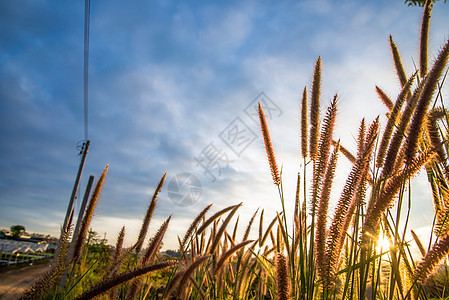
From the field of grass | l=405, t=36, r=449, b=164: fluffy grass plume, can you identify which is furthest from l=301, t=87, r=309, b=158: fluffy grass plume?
l=405, t=36, r=449, b=164: fluffy grass plume

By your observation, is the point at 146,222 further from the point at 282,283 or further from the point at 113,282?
the point at 282,283

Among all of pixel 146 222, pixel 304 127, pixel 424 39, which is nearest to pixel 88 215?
pixel 146 222

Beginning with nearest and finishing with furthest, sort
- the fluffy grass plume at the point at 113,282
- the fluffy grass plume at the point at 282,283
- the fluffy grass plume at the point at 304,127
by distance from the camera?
1. the fluffy grass plume at the point at 113,282
2. the fluffy grass plume at the point at 282,283
3. the fluffy grass plume at the point at 304,127

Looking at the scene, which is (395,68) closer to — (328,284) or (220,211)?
(328,284)

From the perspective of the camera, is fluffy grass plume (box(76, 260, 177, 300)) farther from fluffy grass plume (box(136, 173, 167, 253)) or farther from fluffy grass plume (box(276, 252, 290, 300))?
fluffy grass plume (box(136, 173, 167, 253))

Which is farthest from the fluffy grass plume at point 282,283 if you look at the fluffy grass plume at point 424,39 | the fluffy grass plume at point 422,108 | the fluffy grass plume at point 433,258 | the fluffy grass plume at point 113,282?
the fluffy grass plume at point 424,39

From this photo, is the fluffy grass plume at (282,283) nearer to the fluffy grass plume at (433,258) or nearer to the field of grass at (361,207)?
the field of grass at (361,207)

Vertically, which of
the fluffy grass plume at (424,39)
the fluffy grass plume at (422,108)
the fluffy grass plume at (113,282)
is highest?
the fluffy grass plume at (424,39)

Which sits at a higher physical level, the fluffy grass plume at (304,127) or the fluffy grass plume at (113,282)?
the fluffy grass plume at (304,127)

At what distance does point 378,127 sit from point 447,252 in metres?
0.64

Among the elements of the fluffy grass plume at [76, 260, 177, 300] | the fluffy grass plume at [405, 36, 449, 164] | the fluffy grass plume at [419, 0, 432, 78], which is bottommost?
the fluffy grass plume at [76, 260, 177, 300]

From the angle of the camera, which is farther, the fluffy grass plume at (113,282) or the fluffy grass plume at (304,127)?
the fluffy grass plume at (304,127)

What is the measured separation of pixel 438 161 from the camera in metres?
1.45

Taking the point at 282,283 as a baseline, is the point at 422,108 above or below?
above
